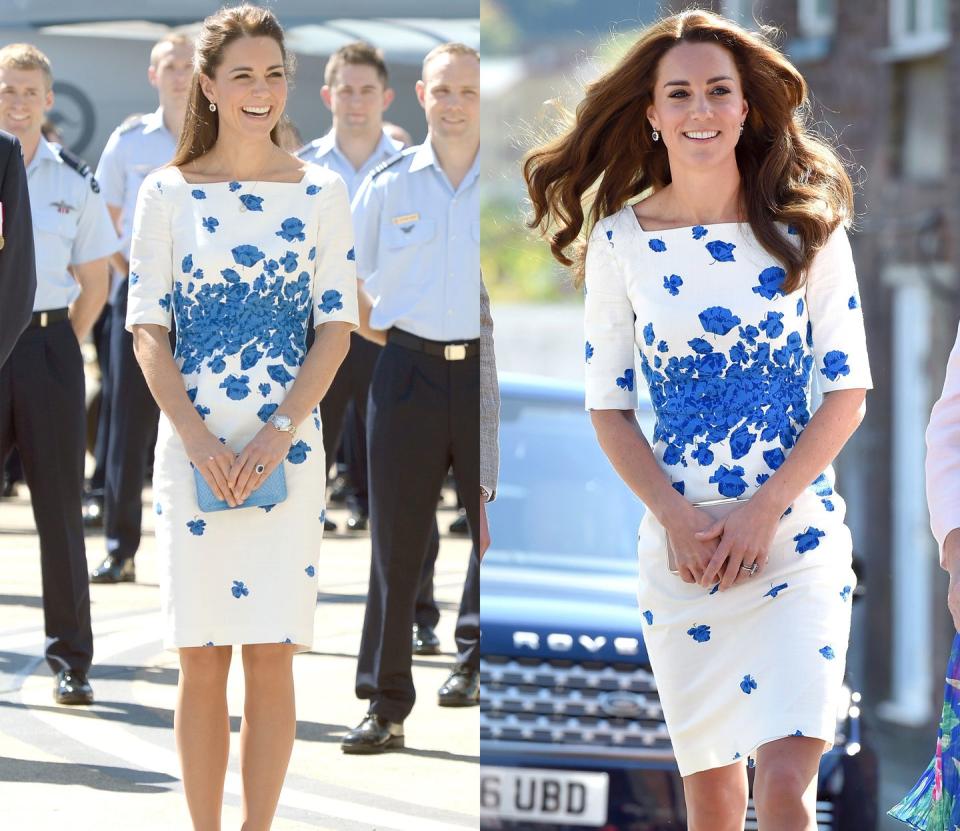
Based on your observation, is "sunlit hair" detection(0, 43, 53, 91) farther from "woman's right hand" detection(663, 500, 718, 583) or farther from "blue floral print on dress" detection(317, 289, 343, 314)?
"woman's right hand" detection(663, 500, 718, 583)

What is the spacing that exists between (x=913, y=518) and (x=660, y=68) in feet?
33.1

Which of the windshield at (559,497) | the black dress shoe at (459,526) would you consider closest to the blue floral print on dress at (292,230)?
the windshield at (559,497)

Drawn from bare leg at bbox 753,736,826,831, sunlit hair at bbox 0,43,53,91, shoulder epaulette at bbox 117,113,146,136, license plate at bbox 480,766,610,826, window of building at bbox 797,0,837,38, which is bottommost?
license plate at bbox 480,766,610,826

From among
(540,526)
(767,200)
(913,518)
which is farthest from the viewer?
(913,518)

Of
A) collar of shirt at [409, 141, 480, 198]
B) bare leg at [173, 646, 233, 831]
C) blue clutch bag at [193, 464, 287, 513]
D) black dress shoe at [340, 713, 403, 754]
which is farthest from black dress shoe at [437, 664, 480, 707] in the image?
blue clutch bag at [193, 464, 287, 513]

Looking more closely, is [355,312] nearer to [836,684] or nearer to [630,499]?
[836,684]

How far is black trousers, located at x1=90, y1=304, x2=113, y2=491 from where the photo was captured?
21.8ft

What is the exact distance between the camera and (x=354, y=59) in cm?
460

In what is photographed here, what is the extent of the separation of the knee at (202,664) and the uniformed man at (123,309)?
1088 millimetres

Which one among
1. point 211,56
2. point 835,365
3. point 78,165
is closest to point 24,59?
point 78,165

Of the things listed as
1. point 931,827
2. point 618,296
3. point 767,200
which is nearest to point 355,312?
point 618,296

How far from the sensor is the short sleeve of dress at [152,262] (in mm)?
3594

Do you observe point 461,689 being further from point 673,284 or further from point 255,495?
point 673,284

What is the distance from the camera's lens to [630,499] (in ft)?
18.1
